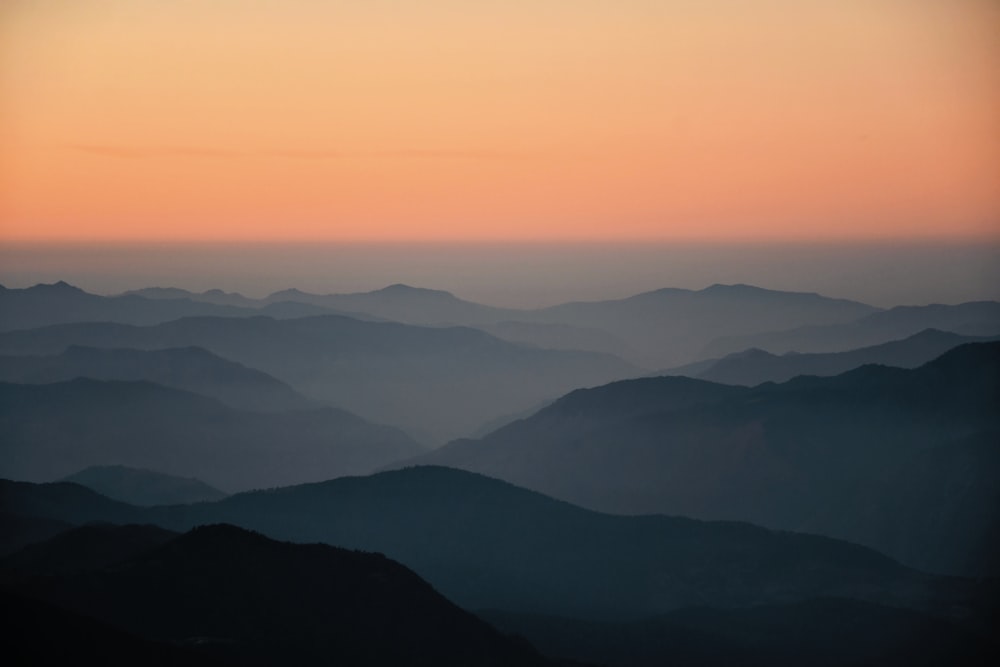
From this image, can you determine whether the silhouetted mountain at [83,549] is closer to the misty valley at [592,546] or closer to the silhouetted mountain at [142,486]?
the misty valley at [592,546]

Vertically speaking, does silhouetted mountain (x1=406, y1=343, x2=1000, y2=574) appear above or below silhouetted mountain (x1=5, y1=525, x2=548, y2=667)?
below

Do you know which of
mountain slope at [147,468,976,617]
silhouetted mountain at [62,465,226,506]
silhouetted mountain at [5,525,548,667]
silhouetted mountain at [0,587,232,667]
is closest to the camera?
silhouetted mountain at [0,587,232,667]

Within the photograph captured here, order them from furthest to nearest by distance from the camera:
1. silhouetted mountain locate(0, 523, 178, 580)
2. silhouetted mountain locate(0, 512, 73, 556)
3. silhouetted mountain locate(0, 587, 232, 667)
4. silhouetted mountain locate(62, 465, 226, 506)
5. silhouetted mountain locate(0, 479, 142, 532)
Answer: silhouetted mountain locate(62, 465, 226, 506) < silhouetted mountain locate(0, 479, 142, 532) < silhouetted mountain locate(0, 512, 73, 556) < silhouetted mountain locate(0, 523, 178, 580) < silhouetted mountain locate(0, 587, 232, 667)

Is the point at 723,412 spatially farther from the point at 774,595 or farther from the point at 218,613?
the point at 218,613

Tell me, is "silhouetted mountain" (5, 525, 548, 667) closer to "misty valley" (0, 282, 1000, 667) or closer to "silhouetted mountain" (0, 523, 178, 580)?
"misty valley" (0, 282, 1000, 667)

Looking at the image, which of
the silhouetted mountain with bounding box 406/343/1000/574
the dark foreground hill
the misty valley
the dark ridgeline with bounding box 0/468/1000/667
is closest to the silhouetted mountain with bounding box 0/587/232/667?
the misty valley
